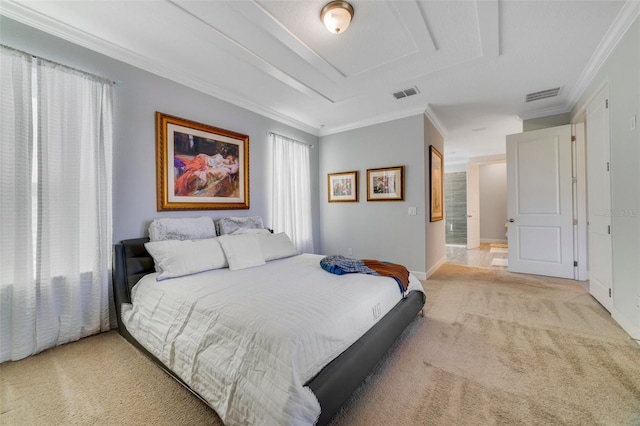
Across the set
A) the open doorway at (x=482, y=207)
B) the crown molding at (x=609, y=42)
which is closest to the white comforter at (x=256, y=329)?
the crown molding at (x=609, y=42)

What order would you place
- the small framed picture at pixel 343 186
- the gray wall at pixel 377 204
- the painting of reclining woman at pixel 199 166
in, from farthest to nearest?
1. the small framed picture at pixel 343 186
2. the gray wall at pixel 377 204
3. the painting of reclining woman at pixel 199 166

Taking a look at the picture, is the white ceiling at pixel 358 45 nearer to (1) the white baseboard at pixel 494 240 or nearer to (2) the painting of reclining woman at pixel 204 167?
(2) the painting of reclining woman at pixel 204 167

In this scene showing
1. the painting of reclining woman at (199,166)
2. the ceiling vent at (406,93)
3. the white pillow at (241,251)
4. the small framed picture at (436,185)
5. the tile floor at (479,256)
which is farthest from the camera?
the tile floor at (479,256)

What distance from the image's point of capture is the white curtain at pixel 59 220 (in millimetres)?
1900

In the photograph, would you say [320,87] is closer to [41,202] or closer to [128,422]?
[41,202]

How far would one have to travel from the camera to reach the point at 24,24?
6.45ft

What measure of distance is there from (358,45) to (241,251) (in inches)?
89.0

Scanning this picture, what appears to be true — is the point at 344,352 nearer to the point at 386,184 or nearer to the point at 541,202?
the point at 386,184

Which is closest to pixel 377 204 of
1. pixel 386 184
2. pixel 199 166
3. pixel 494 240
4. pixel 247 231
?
pixel 386 184

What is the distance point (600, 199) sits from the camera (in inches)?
108

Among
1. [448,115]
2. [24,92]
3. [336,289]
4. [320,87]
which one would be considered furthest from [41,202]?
[448,115]

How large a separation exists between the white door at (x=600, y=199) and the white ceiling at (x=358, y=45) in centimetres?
50

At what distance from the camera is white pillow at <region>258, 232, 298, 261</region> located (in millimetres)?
2861

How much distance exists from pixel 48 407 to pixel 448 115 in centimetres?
532
